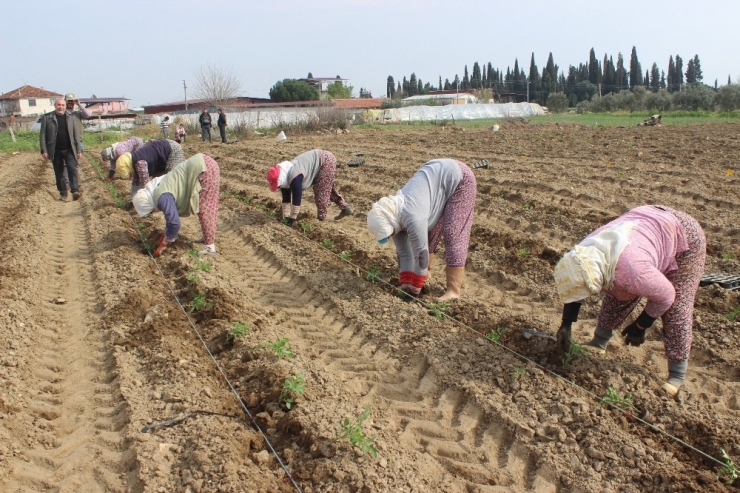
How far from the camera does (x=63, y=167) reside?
10484 mm

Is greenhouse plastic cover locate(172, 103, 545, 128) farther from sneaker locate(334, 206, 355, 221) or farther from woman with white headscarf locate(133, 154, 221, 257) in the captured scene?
woman with white headscarf locate(133, 154, 221, 257)

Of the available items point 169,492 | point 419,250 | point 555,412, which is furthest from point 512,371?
point 169,492

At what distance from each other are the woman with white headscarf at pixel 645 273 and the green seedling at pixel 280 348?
1.82m

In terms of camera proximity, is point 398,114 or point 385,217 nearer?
point 385,217

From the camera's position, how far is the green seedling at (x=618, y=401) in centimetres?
339

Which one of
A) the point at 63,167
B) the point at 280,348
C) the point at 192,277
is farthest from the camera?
the point at 63,167

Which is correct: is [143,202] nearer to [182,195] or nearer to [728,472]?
[182,195]

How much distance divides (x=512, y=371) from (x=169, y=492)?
6.98 feet

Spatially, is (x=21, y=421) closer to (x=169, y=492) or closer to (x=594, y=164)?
(x=169, y=492)

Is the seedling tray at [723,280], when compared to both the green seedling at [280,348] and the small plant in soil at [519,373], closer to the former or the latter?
→ the small plant in soil at [519,373]

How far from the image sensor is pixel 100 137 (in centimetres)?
2978

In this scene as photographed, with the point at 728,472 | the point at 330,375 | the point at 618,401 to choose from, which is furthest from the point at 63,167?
the point at 728,472

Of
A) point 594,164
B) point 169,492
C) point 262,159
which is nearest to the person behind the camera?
point 169,492

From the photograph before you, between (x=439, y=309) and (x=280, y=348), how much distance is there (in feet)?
4.47
